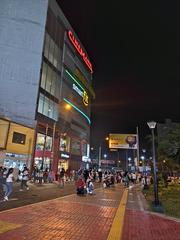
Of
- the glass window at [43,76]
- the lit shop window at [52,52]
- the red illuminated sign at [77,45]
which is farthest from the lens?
the red illuminated sign at [77,45]

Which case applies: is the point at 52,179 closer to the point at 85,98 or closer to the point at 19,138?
the point at 19,138

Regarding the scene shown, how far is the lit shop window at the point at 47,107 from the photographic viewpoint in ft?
124

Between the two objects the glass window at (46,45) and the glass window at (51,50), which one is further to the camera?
the glass window at (51,50)

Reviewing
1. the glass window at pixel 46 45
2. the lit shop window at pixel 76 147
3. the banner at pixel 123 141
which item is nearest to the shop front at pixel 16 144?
the glass window at pixel 46 45

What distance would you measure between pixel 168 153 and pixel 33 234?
38.8 ft

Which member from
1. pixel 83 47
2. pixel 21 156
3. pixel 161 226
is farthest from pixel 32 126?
pixel 83 47

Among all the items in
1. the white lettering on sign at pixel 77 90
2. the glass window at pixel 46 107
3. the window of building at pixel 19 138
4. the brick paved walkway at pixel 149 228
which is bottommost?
the brick paved walkway at pixel 149 228

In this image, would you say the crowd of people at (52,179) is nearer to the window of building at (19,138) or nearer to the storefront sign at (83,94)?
the window of building at (19,138)

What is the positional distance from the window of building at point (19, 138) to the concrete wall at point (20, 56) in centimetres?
276

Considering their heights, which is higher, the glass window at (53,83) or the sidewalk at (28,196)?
the glass window at (53,83)

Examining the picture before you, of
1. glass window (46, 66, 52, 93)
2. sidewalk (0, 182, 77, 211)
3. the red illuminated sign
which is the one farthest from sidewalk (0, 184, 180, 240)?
the red illuminated sign

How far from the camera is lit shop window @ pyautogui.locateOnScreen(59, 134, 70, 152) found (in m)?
45.2

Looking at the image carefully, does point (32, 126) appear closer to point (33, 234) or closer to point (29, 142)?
point (29, 142)

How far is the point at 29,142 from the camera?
33.6 metres
